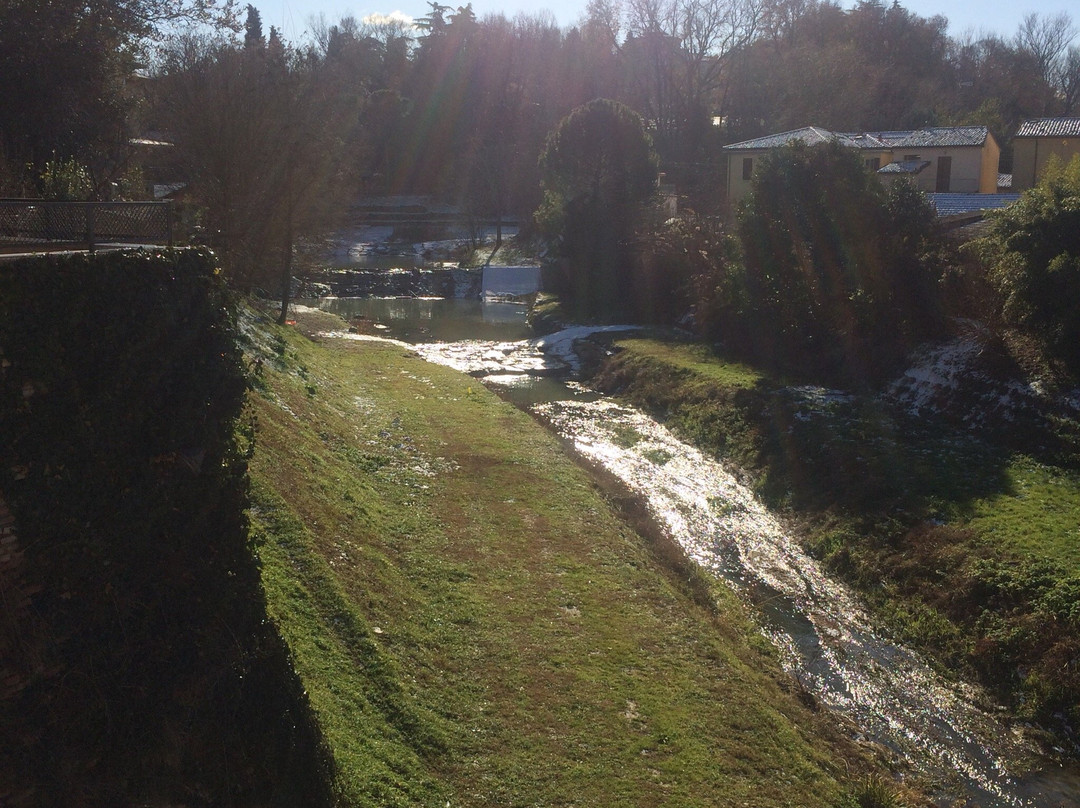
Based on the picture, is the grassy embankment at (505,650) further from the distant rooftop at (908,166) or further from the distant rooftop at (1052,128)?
the distant rooftop at (1052,128)

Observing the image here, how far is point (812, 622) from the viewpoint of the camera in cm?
1416

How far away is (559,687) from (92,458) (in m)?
6.12

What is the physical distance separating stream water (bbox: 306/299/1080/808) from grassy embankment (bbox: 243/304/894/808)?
91 centimetres

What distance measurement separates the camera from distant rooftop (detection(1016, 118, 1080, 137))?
126ft

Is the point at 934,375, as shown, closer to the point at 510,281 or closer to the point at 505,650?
the point at 505,650

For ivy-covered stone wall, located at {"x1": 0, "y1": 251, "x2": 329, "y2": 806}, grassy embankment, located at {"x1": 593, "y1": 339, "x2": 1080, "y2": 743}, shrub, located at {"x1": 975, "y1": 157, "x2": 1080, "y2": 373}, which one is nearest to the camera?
ivy-covered stone wall, located at {"x1": 0, "y1": 251, "x2": 329, "y2": 806}

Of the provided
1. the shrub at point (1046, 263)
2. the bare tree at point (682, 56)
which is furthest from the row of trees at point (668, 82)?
the shrub at point (1046, 263)

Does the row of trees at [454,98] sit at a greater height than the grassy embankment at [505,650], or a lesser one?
greater

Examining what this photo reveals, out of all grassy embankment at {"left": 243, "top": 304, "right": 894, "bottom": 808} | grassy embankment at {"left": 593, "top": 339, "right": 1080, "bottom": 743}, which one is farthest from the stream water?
grassy embankment at {"left": 243, "top": 304, "right": 894, "bottom": 808}

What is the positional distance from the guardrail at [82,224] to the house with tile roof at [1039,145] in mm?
39447

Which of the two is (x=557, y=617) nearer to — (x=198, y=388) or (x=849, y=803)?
(x=849, y=803)

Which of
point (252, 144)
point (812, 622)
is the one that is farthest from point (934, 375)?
point (252, 144)

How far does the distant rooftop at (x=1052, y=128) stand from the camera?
3841 cm

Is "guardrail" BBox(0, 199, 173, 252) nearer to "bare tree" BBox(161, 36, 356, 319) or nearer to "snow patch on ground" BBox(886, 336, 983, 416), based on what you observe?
"bare tree" BBox(161, 36, 356, 319)
